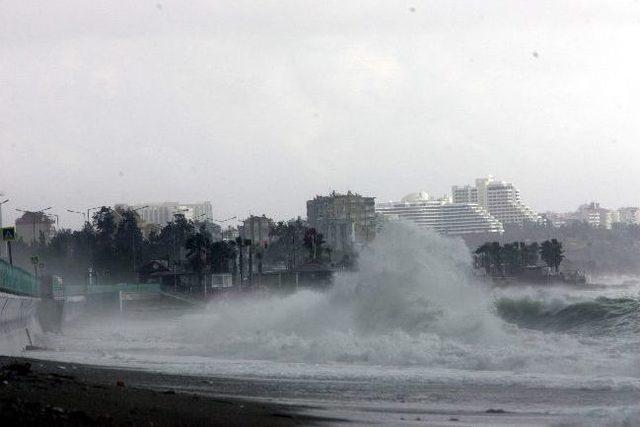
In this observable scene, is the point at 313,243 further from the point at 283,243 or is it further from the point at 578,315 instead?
the point at 578,315

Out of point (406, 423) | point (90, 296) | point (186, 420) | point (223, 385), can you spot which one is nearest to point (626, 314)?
point (223, 385)

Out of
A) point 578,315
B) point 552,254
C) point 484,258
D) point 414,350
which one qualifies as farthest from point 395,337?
point 484,258

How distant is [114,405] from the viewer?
14758mm

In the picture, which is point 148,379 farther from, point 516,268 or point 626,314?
point 516,268

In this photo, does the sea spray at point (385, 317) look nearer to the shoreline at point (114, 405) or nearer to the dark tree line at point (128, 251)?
the shoreline at point (114, 405)

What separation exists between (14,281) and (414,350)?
50.4 ft

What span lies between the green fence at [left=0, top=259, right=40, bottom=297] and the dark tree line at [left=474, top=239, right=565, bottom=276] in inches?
4200

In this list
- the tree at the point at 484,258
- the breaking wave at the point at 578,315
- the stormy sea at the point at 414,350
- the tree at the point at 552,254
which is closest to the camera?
the stormy sea at the point at 414,350

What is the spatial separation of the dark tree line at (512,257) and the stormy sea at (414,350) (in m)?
97.4

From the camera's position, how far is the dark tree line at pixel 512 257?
150 metres

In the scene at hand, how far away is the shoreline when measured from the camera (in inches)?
497

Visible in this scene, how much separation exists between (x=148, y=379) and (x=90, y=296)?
59.5 metres

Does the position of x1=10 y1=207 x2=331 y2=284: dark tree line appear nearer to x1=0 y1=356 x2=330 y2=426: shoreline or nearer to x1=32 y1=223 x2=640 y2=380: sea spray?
x1=32 y1=223 x2=640 y2=380: sea spray

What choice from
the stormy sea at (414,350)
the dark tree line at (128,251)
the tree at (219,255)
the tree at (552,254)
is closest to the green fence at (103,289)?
the dark tree line at (128,251)
